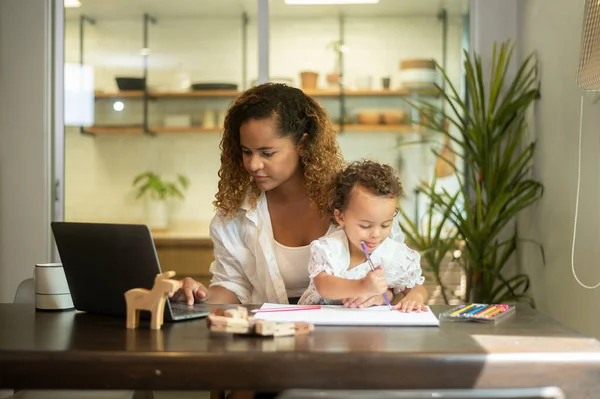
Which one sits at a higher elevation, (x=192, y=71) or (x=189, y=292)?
(x=192, y=71)

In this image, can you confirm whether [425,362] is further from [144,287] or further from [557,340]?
[144,287]

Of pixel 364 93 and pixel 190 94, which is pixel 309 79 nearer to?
pixel 364 93

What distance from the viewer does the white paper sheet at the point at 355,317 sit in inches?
64.5

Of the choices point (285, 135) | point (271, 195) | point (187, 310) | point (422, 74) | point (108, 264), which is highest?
point (422, 74)

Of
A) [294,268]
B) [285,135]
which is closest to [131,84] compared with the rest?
[285,135]

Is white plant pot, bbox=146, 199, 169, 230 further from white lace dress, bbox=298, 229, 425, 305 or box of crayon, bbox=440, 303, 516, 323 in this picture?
box of crayon, bbox=440, 303, 516, 323

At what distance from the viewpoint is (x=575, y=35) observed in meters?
2.99

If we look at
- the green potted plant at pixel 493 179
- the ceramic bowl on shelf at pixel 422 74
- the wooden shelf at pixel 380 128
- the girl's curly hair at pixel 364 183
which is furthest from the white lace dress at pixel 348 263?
the ceramic bowl on shelf at pixel 422 74

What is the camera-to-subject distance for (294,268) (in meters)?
2.34

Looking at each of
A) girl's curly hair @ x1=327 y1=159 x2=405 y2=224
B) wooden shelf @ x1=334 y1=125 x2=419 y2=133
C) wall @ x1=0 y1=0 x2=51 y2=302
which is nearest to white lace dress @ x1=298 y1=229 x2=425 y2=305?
girl's curly hair @ x1=327 y1=159 x2=405 y2=224

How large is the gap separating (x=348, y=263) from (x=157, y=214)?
2.63 metres

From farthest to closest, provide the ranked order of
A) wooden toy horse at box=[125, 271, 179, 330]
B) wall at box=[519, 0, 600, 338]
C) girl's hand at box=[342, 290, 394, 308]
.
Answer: wall at box=[519, 0, 600, 338]
girl's hand at box=[342, 290, 394, 308]
wooden toy horse at box=[125, 271, 179, 330]

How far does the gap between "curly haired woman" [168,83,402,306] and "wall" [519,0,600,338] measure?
2.91 feet

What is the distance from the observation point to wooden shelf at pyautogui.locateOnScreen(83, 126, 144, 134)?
4.53 metres
